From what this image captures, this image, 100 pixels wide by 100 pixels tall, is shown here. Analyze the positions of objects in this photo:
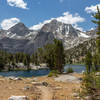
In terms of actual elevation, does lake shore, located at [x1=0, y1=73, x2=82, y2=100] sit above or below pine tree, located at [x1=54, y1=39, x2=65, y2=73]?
→ below

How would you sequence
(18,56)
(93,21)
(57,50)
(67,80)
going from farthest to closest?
(18,56) → (57,50) → (67,80) → (93,21)

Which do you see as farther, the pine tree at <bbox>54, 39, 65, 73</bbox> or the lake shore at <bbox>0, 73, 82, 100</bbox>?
the pine tree at <bbox>54, 39, 65, 73</bbox>

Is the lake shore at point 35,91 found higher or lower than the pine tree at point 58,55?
lower

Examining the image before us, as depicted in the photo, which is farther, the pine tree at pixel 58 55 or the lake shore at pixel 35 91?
the pine tree at pixel 58 55

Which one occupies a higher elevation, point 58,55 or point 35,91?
point 58,55

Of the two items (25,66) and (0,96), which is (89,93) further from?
(25,66)

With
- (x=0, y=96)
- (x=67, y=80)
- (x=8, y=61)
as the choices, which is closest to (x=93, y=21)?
(x=0, y=96)

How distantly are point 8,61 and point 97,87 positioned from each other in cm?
13824

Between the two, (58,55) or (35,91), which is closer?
(35,91)

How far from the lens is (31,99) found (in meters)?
13.5

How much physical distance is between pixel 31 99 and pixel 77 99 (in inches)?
167

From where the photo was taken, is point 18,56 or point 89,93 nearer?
point 89,93

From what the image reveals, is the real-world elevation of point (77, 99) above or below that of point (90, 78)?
below

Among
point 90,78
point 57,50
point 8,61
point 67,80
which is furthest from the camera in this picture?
point 8,61
